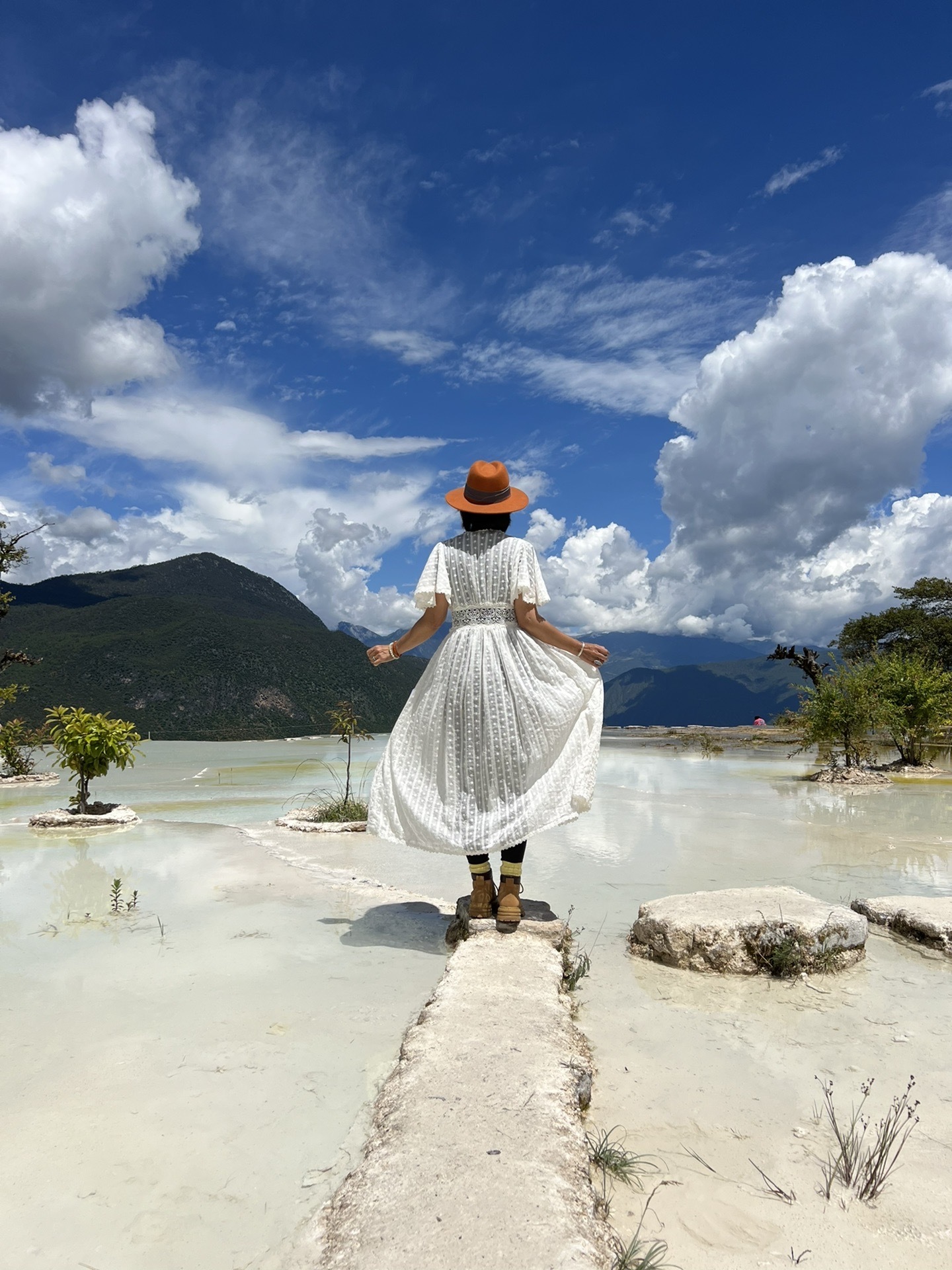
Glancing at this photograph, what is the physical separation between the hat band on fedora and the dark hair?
7 centimetres

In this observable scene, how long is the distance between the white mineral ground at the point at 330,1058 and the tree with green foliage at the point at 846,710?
9.07m

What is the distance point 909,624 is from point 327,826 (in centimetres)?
3806

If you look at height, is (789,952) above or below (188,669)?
below

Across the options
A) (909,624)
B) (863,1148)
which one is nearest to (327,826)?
(863,1148)

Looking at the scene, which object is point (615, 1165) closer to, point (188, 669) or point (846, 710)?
point (846, 710)

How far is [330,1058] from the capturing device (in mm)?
2244

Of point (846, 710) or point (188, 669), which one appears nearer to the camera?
point (846, 710)

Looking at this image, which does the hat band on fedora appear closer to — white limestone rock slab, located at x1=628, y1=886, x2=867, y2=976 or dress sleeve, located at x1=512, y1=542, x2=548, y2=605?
dress sleeve, located at x1=512, y1=542, x2=548, y2=605

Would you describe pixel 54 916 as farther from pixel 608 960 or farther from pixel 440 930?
pixel 608 960

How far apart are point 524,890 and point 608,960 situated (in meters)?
1.50

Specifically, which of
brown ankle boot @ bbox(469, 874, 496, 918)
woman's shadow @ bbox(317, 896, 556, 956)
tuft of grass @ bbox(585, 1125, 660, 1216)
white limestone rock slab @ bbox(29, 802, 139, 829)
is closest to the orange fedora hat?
brown ankle boot @ bbox(469, 874, 496, 918)

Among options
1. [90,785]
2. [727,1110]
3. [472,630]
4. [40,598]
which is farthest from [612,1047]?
[40,598]

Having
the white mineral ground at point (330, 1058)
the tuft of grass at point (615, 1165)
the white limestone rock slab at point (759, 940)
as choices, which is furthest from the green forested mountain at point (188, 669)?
the tuft of grass at point (615, 1165)

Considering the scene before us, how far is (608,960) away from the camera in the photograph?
3.31 meters
